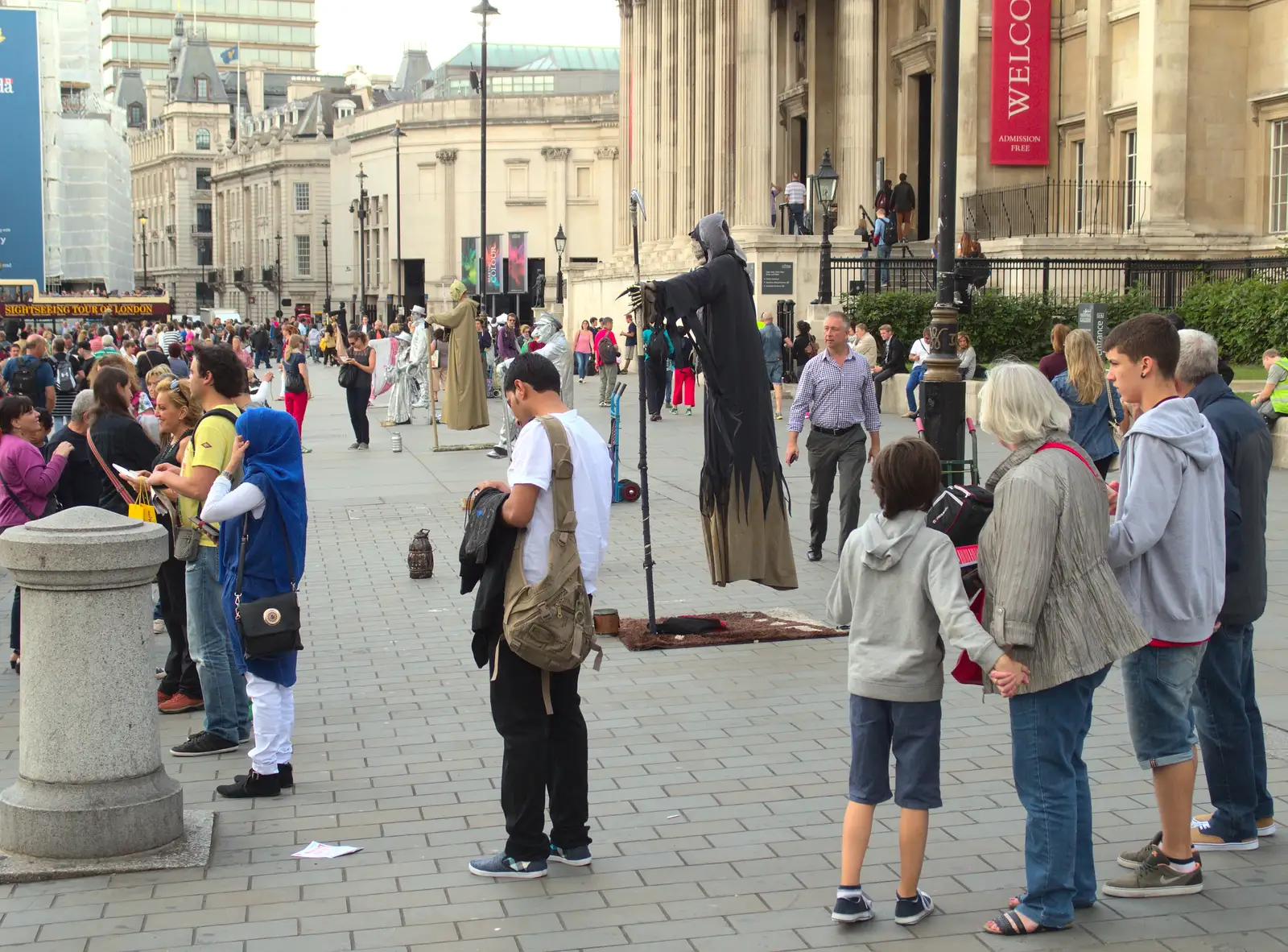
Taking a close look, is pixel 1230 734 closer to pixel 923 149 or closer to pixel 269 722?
pixel 269 722

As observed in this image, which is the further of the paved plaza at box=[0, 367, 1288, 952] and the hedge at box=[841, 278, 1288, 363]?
the hedge at box=[841, 278, 1288, 363]

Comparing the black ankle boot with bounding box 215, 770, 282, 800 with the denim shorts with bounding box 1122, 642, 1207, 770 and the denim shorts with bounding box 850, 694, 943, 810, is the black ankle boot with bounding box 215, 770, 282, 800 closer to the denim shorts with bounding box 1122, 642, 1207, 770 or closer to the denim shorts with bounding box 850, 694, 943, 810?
the denim shorts with bounding box 850, 694, 943, 810

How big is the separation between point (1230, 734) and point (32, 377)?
52.7ft

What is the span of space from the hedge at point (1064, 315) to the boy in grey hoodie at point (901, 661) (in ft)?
64.7

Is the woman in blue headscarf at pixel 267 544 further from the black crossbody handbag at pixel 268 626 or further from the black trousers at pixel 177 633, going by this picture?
the black trousers at pixel 177 633

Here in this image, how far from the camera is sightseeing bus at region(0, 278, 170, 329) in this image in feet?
157

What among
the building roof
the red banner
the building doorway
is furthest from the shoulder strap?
the building roof

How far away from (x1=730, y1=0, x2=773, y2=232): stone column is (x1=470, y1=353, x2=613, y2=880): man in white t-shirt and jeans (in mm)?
33454

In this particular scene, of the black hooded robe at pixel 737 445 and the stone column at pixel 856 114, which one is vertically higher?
the stone column at pixel 856 114

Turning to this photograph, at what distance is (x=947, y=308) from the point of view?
12422 millimetres

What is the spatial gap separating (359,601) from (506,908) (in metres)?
6.24

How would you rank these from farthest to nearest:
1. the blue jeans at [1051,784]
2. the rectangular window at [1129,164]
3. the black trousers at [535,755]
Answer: the rectangular window at [1129,164] → the black trousers at [535,755] → the blue jeans at [1051,784]

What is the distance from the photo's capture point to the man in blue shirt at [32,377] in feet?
60.4

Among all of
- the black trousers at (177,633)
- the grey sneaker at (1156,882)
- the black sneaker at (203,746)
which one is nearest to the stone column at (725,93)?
the black trousers at (177,633)
